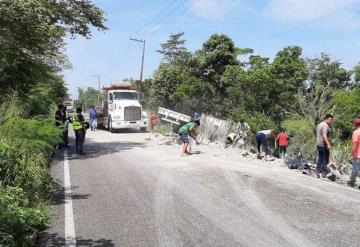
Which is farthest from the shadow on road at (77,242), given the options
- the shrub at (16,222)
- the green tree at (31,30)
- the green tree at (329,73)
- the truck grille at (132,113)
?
the green tree at (329,73)

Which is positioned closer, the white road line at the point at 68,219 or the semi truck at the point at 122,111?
the white road line at the point at 68,219

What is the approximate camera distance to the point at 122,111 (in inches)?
1243

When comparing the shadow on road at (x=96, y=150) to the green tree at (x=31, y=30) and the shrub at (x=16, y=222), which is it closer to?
the green tree at (x=31, y=30)

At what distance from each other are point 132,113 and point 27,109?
15.1 metres

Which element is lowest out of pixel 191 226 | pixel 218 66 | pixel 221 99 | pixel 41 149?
pixel 191 226

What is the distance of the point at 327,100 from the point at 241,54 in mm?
8754

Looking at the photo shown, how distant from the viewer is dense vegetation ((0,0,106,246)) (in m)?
6.44

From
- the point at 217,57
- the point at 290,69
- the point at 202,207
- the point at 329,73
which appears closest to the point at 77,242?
the point at 202,207

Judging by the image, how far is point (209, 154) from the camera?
17875 mm

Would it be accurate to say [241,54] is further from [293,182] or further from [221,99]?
[293,182]

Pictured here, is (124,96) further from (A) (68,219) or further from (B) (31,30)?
(A) (68,219)

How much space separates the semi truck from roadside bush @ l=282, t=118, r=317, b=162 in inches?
361

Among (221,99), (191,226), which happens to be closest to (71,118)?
(191,226)

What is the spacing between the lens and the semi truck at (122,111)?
1238 inches
